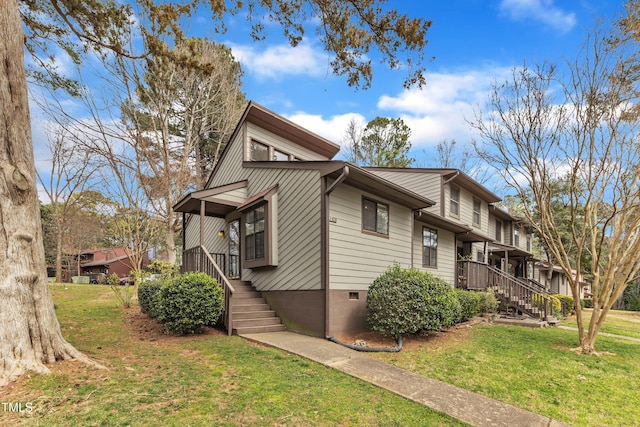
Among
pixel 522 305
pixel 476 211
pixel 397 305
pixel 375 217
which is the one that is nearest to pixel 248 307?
pixel 397 305

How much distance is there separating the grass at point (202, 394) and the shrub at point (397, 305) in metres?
2.49

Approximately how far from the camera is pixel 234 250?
11.4 m

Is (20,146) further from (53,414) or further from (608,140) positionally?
(608,140)

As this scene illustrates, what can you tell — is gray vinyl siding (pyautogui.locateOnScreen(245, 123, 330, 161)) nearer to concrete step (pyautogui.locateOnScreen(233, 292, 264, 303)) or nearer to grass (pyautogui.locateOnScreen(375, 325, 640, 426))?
concrete step (pyautogui.locateOnScreen(233, 292, 264, 303))

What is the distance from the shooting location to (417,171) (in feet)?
50.4

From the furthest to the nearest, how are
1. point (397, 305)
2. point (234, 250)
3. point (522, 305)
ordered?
point (522, 305), point (234, 250), point (397, 305)

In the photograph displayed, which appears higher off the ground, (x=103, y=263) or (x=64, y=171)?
(x=64, y=171)

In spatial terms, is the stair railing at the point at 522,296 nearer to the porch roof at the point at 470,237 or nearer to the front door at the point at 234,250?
the porch roof at the point at 470,237

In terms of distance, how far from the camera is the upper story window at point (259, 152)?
11391 mm

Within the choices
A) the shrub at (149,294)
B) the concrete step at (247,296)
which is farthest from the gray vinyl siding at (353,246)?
the shrub at (149,294)

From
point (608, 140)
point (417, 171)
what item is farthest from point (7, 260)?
point (417, 171)

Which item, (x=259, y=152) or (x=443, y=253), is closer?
(x=259, y=152)

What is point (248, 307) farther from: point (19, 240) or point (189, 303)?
point (19, 240)

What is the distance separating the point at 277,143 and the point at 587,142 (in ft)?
27.9
